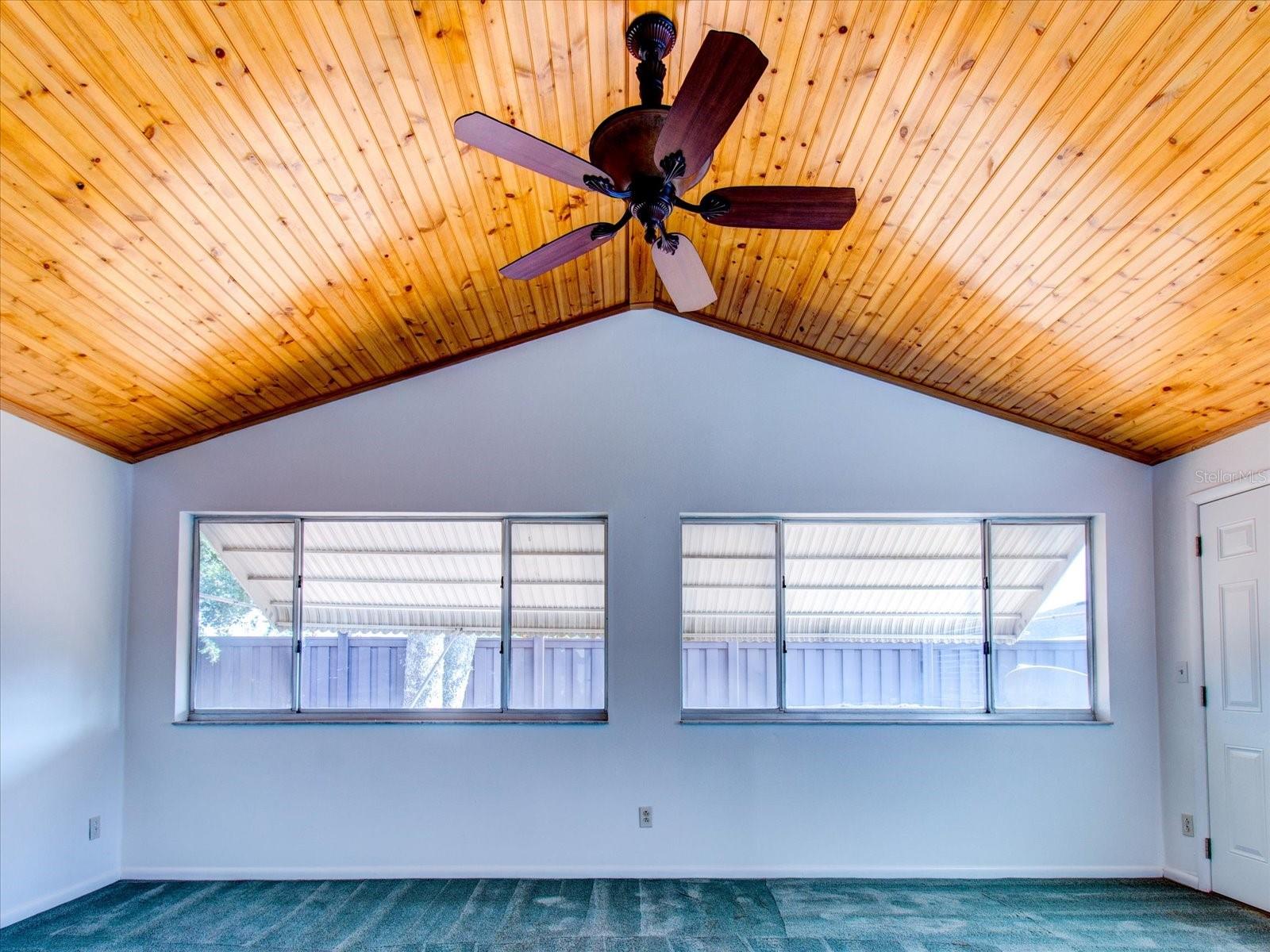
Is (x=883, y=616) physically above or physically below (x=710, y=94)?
below

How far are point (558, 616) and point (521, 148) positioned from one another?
9.68ft

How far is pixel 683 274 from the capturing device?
2.92 m

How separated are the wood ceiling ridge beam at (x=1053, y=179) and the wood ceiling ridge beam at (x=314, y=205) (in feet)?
7.42

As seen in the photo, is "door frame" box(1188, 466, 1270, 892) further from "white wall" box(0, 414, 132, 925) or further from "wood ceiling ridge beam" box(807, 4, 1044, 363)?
"white wall" box(0, 414, 132, 925)

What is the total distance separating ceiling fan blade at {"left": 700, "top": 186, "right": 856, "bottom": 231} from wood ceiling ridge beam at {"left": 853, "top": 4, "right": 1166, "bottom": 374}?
2.21ft

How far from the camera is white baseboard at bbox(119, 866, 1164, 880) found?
14.7ft

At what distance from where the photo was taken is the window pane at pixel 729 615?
4680mm

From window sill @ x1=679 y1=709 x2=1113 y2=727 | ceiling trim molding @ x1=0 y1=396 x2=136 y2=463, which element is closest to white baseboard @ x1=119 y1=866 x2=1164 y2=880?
window sill @ x1=679 y1=709 x2=1113 y2=727

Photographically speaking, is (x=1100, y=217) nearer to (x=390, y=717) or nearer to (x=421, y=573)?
(x=421, y=573)

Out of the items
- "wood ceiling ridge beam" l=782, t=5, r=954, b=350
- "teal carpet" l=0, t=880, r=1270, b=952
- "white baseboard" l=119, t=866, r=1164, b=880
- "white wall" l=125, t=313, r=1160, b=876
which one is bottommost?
"teal carpet" l=0, t=880, r=1270, b=952

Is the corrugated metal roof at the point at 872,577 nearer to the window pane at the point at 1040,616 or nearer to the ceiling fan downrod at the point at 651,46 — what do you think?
the window pane at the point at 1040,616

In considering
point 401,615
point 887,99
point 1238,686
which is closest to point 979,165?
point 887,99

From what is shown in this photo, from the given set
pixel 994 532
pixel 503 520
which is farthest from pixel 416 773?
pixel 994 532

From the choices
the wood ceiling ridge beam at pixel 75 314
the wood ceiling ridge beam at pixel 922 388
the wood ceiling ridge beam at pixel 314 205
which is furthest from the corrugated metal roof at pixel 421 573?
the wood ceiling ridge beam at pixel 922 388
